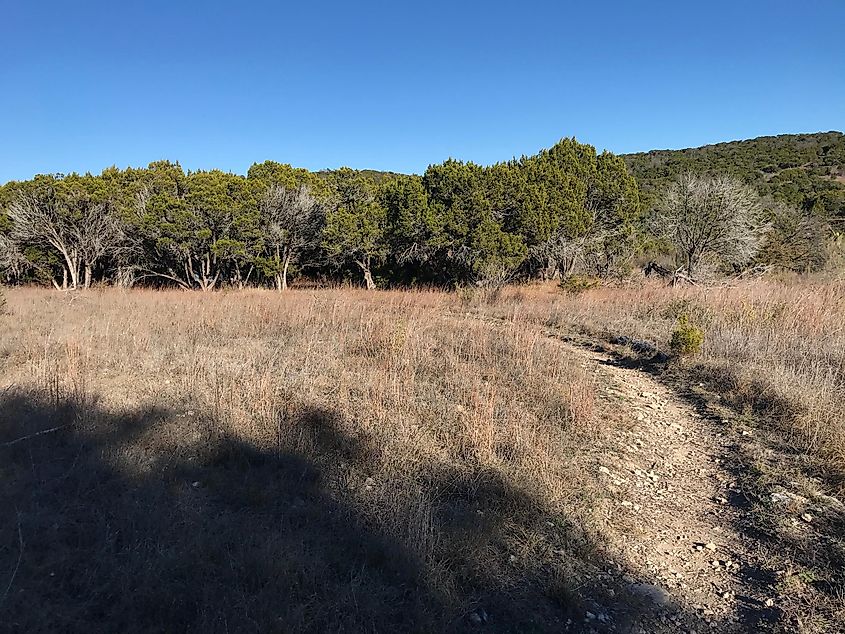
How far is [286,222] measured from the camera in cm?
1958

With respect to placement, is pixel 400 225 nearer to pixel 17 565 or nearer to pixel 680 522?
pixel 680 522

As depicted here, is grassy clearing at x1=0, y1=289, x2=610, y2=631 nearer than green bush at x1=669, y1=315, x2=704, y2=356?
Yes

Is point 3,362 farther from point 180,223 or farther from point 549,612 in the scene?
point 180,223

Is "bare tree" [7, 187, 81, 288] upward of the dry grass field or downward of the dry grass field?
upward

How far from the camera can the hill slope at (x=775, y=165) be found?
2905 centimetres

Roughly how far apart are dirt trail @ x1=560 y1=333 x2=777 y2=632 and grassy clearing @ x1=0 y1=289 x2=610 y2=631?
30cm

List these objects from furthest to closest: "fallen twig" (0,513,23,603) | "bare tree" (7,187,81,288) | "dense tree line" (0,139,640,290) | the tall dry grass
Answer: "dense tree line" (0,139,640,290) < "bare tree" (7,187,81,288) < the tall dry grass < "fallen twig" (0,513,23,603)

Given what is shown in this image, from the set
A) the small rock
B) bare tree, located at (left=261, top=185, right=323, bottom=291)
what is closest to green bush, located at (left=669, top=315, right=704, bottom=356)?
the small rock

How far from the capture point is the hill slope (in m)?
29.0

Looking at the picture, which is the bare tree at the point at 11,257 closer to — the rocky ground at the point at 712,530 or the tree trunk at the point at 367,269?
the tree trunk at the point at 367,269

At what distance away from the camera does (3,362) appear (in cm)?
616

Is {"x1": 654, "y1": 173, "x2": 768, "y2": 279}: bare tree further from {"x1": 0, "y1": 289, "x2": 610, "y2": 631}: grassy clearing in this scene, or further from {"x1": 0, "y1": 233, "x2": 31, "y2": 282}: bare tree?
{"x1": 0, "y1": 233, "x2": 31, "y2": 282}: bare tree

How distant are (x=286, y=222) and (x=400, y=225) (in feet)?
17.6

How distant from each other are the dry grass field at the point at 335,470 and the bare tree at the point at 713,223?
10581 millimetres
